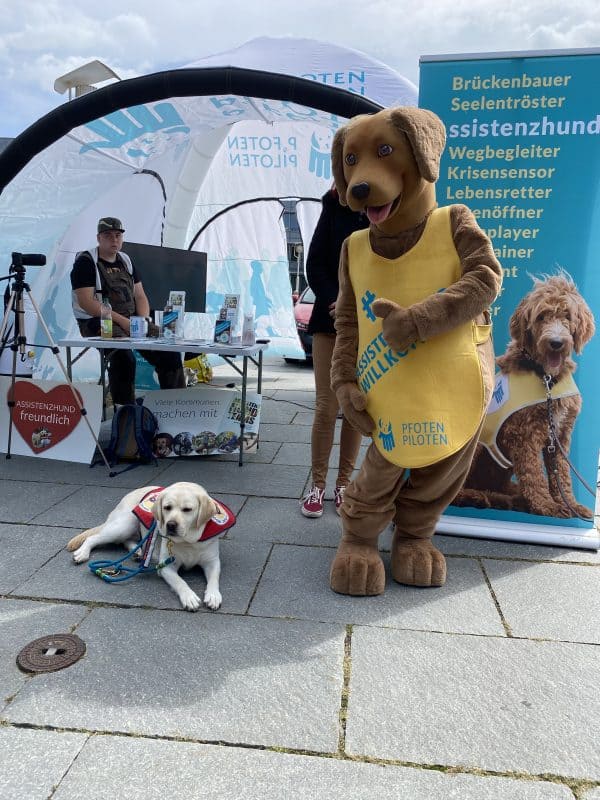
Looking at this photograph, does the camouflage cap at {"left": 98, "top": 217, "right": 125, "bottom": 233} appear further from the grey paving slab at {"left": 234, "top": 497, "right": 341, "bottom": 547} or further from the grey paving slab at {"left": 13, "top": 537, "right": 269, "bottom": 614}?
the grey paving slab at {"left": 13, "top": 537, "right": 269, "bottom": 614}

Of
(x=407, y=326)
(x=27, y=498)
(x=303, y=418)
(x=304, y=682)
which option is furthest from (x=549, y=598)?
(x=303, y=418)

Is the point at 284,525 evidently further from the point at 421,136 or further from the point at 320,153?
the point at 320,153

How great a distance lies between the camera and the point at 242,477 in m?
4.99

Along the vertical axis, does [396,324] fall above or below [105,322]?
above

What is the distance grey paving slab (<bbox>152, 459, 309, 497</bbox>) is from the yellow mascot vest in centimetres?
197

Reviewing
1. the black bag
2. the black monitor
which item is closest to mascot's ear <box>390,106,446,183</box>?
the black bag

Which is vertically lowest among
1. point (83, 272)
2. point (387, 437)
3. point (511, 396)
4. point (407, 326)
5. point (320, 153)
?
point (387, 437)

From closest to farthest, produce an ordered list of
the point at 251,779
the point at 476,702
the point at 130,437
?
the point at 251,779, the point at 476,702, the point at 130,437

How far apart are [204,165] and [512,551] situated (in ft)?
22.7

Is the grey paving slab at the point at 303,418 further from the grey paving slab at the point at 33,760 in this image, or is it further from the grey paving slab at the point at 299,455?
the grey paving slab at the point at 33,760

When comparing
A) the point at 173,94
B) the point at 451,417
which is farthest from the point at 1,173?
the point at 451,417

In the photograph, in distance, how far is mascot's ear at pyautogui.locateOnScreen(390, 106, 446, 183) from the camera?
2.54 metres

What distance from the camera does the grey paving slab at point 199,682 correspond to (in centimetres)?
207

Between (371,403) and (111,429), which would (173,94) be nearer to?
(111,429)
